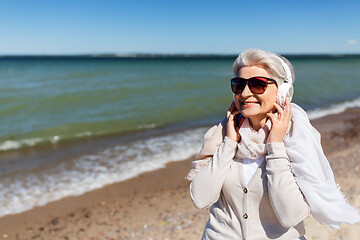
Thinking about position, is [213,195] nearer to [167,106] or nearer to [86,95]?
[167,106]

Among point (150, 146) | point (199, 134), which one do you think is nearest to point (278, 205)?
point (150, 146)

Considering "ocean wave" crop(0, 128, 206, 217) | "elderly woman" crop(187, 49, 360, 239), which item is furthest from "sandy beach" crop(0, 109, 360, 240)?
"elderly woman" crop(187, 49, 360, 239)

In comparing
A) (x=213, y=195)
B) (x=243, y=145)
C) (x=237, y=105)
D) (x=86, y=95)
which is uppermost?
(x=237, y=105)

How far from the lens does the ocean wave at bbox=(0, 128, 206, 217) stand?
6.76 metres

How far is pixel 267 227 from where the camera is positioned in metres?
2.06

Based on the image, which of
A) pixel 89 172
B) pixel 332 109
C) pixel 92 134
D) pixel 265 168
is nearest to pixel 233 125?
pixel 265 168

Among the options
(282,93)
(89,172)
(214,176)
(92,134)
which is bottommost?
(92,134)

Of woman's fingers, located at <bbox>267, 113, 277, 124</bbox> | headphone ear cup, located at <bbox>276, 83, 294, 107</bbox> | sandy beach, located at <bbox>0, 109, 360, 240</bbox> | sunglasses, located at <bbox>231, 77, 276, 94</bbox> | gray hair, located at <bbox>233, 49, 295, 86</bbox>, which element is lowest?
sandy beach, located at <bbox>0, 109, 360, 240</bbox>

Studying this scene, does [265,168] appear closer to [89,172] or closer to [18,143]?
[89,172]

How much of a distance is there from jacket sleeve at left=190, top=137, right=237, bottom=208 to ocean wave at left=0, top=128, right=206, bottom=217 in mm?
5343

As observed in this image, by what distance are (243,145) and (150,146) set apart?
325 inches

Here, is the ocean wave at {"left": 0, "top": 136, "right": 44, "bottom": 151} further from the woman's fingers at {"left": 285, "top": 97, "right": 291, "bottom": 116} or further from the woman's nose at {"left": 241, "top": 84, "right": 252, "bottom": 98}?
the woman's fingers at {"left": 285, "top": 97, "right": 291, "bottom": 116}

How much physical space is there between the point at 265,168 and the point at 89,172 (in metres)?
6.70

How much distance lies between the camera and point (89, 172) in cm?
805
